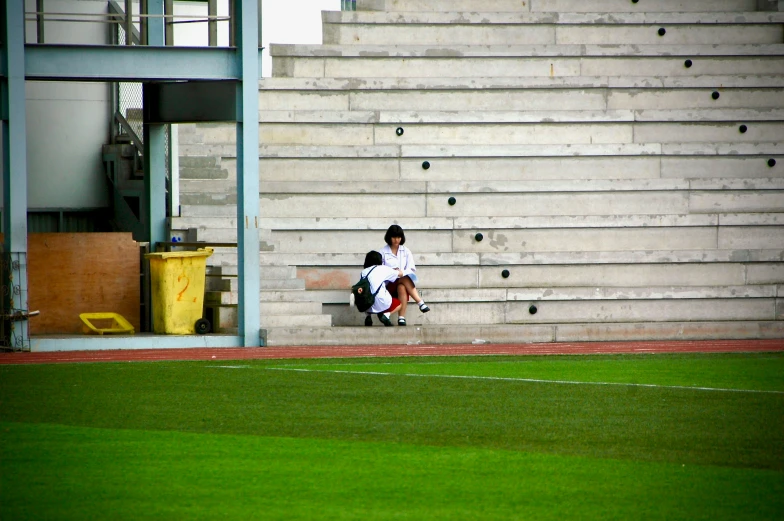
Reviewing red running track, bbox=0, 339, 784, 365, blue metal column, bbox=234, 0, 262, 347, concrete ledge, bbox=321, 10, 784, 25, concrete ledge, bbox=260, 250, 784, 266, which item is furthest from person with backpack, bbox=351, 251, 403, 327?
concrete ledge, bbox=321, 10, 784, 25

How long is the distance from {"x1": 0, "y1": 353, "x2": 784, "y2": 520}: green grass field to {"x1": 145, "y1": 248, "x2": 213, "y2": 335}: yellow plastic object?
3674mm

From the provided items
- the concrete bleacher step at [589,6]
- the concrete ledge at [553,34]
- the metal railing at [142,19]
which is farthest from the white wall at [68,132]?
the concrete bleacher step at [589,6]

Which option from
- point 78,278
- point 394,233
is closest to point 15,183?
point 78,278

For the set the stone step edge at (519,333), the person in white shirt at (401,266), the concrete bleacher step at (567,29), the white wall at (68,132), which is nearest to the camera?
the stone step edge at (519,333)

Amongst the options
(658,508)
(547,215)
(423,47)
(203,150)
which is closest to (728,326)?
(547,215)

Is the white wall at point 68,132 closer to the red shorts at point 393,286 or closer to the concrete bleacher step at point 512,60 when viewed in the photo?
the concrete bleacher step at point 512,60

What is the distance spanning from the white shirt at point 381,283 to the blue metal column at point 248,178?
5.12 feet

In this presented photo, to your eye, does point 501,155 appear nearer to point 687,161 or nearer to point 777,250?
point 687,161

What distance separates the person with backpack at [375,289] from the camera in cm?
1684

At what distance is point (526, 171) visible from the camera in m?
19.9

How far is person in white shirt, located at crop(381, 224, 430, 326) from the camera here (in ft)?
56.1

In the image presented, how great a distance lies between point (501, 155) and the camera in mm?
19781

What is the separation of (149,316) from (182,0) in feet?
25.7

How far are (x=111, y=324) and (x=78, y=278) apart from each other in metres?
0.85
